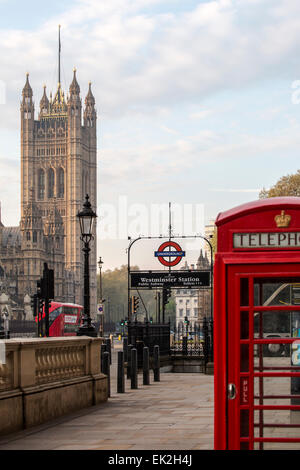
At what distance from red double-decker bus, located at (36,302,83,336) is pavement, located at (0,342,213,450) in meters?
44.2

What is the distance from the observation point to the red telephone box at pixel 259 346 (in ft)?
23.5

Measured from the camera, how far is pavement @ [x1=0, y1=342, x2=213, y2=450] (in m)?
10.2

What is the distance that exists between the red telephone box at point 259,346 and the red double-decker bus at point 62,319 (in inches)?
2128

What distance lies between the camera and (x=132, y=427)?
12.0 meters

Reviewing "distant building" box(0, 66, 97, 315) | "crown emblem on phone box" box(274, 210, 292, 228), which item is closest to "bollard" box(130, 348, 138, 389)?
"crown emblem on phone box" box(274, 210, 292, 228)

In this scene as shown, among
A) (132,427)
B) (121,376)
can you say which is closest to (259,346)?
(132,427)

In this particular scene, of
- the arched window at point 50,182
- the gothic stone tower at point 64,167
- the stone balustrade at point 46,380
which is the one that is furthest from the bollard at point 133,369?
the arched window at point 50,182

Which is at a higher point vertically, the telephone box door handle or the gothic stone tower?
the gothic stone tower

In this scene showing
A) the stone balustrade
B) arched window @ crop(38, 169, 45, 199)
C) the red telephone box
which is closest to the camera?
the red telephone box

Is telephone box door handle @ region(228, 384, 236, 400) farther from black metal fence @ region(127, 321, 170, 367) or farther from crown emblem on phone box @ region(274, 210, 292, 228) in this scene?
black metal fence @ region(127, 321, 170, 367)

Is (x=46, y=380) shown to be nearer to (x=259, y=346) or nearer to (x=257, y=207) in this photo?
(x=259, y=346)

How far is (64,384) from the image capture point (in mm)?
13859
